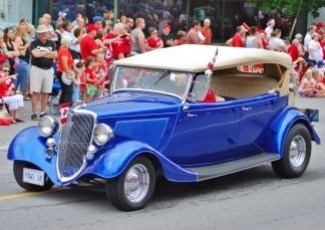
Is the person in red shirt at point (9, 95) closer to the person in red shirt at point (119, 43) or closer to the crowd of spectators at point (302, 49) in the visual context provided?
the person in red shirt at point (119, 43)

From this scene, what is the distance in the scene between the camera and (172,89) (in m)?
9.46

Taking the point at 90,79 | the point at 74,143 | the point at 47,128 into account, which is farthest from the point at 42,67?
the point at 74,143

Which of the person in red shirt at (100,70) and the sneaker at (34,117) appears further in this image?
the person in red shirt at (100,70)

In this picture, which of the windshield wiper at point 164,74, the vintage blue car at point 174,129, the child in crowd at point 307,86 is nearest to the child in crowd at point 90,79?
the vintage blue car at point 174,129

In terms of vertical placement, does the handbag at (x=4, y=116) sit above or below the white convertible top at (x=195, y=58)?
below

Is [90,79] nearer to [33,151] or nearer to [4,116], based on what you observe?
[4,116]

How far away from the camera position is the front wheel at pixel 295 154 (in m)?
10.5

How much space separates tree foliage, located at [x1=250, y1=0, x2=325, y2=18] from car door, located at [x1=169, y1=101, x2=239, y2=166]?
1834 cm

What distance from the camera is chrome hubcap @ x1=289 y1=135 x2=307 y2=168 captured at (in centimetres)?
1067

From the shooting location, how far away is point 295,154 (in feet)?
35.3

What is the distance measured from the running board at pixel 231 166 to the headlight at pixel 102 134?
1237 mm

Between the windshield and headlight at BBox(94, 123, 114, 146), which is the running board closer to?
the windshield

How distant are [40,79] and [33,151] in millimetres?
6845

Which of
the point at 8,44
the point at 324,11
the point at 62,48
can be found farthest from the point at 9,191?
the point at 324,11
